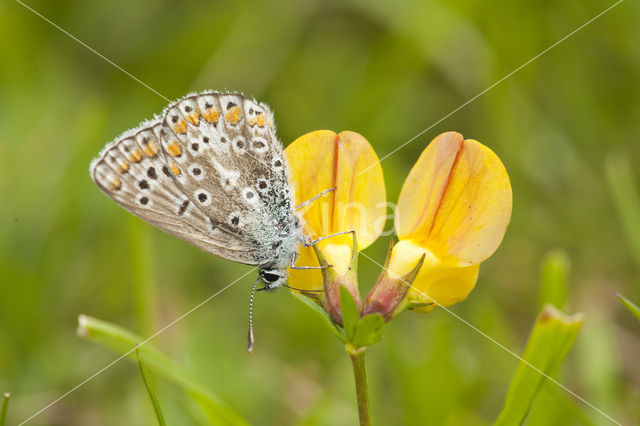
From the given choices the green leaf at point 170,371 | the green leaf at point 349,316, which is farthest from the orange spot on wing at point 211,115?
the green leaf at point 349,316

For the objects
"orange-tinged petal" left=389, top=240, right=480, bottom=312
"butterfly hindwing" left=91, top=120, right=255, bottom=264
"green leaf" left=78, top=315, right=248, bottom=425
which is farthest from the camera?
"butterfly hindwing" left=91, top=120, right=255, bottom=264

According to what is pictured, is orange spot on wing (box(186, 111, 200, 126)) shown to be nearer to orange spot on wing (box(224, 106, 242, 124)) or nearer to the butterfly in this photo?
the butterfly

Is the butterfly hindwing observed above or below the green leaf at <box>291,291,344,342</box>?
below

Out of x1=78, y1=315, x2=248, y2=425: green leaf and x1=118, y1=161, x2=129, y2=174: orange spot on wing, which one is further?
x1=118, y1=161, x2=129, y2=174: orange spot on wing

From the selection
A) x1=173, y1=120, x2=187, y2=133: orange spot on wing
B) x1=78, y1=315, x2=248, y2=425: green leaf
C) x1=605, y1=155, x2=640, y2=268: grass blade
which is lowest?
x1=78, y1=315, x2=248, y2=425: green leaf

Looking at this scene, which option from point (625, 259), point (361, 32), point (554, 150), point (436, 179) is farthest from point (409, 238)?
point (361, 32)

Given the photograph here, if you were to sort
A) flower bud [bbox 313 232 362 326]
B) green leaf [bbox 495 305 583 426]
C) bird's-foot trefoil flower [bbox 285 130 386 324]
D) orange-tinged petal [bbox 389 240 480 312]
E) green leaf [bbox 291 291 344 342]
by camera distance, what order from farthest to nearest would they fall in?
bird's-foot trefoil flower [bbox 285 130 386 324] < orange-tinged petal [bbox 389 240 480 312] < flower bud [bbox 313 232 362 326] < green leaf [bbox 291 291 344 342] < green leaf [bbox 495 305 583 426]

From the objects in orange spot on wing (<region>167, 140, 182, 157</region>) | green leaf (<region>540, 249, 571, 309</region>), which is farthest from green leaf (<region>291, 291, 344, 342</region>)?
green leaf (<region>540, 249, 571, 309</region>)

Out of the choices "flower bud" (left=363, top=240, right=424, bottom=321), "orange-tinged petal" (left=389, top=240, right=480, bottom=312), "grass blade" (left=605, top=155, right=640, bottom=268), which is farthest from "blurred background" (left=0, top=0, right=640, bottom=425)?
"flower bud" (left=363, top=240, right=424, bottom=321)
